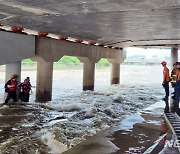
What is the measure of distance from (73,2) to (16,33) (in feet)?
20.1

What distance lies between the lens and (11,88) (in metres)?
13.8

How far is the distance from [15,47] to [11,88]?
1.99 m

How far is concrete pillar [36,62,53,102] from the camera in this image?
53.8ft

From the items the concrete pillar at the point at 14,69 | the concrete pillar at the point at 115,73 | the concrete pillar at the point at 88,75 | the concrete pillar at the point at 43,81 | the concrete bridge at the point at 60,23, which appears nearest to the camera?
the concrete bridge at the point at 60,23

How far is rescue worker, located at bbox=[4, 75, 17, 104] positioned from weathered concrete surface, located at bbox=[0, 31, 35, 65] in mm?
1030

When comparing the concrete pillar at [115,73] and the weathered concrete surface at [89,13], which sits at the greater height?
the weathered concrete surface at [89,13]

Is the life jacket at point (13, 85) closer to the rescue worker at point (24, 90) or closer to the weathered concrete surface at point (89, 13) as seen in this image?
the rescue worker at point (24, 90)

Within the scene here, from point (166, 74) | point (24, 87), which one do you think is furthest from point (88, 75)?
point (166, 74)

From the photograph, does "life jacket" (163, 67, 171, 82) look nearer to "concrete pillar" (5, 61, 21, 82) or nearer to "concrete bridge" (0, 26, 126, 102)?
"concrete bridge" (0, 26, 126, 102)

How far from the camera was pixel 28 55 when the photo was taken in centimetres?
1433

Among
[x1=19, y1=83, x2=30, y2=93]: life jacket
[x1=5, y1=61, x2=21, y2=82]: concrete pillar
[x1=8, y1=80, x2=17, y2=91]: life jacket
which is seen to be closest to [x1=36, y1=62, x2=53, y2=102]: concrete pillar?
[x1=5, y1=61, x2=21, y2=82]: concrete pillar

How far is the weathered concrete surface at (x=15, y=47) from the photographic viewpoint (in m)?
12.6

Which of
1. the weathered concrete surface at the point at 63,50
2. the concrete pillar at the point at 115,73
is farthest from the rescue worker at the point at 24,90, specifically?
the concrete pillar at the point at 115,73

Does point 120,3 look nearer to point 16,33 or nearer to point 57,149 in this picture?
point 57,149
